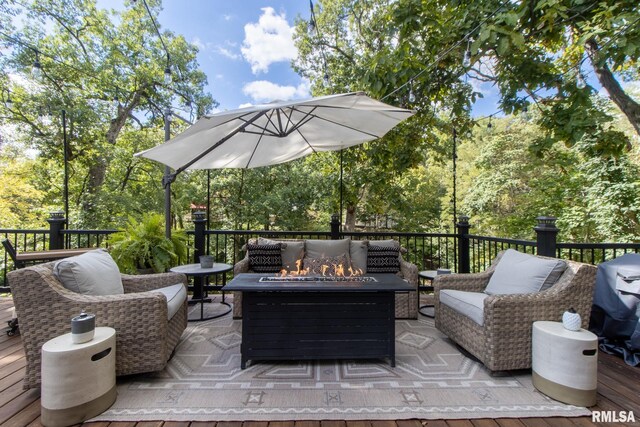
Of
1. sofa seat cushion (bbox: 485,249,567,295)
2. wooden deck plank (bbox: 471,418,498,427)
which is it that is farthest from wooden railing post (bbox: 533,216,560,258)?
wooden deck plank (bbox: 471,418,498,427)

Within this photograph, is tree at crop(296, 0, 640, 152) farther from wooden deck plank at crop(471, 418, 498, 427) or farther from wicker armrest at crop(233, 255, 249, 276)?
wooden deck plank at crop(471, 418, 498, 427)

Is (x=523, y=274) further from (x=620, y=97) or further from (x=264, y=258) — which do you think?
(x=620, y=97)

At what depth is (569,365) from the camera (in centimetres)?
184

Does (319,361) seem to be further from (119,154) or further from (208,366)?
(119,154)

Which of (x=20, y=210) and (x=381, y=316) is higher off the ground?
(x=20, y=210)

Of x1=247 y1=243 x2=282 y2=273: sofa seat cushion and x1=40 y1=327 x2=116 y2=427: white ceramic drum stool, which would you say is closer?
x1=40 y1=327 x2=116 y2=427: white ceramic drum stool

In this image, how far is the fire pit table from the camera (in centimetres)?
230

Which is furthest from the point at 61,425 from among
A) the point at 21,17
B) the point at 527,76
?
the point at 21,17

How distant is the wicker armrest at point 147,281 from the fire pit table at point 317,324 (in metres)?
0.86

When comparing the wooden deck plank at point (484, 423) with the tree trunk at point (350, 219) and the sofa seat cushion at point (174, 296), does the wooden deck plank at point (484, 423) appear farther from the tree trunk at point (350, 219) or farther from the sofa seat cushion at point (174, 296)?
the tree trunk at point (350, 219)

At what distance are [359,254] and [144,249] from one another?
2649 mm

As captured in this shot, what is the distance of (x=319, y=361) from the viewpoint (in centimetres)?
244

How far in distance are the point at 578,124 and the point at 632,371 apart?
2.60 metres

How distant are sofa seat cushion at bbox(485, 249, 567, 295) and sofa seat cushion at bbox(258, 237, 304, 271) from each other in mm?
2138
